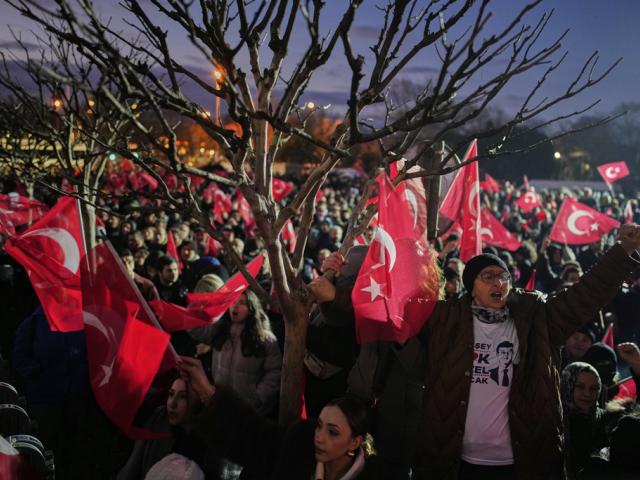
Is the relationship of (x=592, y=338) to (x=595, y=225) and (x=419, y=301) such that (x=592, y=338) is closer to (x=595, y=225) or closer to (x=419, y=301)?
(x=419, y=301)

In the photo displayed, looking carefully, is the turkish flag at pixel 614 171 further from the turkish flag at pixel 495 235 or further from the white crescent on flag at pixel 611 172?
the turkish flag at pixel 495 235

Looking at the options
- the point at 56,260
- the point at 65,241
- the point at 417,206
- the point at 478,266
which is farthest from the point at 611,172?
the point at 56,260

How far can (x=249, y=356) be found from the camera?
443 centimetres

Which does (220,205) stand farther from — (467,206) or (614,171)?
(467,206)

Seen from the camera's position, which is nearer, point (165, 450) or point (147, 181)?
point (165, 450)

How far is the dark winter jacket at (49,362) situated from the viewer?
4703 millimetres

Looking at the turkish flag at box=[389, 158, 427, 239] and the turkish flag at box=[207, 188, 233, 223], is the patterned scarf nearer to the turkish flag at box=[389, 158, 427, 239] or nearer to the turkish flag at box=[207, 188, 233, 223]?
the turkish flag at box=[389, 158, 427, 239]

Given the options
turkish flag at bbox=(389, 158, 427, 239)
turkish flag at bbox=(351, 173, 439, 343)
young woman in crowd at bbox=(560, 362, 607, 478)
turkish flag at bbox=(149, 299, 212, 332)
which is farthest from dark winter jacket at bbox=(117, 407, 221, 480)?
young woman in crowd at bbox=(560, 362, 607, 478)

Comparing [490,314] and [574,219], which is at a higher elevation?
[574,219]

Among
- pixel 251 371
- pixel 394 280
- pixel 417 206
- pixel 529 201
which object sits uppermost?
pixel 529 201

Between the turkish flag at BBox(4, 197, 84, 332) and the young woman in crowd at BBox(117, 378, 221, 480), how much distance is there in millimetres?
1199

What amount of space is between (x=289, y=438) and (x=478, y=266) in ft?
4.58

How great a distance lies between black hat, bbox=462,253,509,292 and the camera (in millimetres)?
3344

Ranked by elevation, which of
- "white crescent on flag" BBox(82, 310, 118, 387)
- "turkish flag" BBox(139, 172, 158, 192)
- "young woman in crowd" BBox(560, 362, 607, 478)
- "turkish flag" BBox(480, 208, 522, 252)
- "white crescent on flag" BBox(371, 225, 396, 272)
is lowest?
"young woman in crowd" BBox(560, 362, 607, 478)
